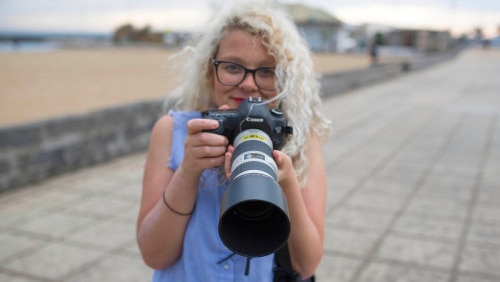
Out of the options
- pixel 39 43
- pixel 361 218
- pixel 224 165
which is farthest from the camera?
pixel 39 43

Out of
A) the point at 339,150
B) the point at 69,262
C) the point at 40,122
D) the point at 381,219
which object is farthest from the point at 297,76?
the point at 339,150

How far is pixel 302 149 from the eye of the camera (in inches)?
60.2

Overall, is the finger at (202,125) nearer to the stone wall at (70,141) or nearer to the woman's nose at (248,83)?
the woman's nose at (248,83)

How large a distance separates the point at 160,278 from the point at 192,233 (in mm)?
218

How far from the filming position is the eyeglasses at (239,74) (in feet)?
4.91

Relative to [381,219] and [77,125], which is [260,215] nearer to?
[381,219]

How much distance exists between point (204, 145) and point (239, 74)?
303 mm

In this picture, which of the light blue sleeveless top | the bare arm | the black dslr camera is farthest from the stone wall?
the black dslr camera

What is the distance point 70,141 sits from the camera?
5.64 meters

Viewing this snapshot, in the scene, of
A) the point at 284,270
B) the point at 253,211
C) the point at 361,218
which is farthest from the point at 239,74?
the point at 361,218

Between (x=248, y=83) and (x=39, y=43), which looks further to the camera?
(x=39, y=43)

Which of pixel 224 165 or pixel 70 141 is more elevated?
pixel 224 165

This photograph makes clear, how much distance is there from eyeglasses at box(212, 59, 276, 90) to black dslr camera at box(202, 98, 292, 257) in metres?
0.16

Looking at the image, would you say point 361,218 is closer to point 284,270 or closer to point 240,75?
point 284,270
